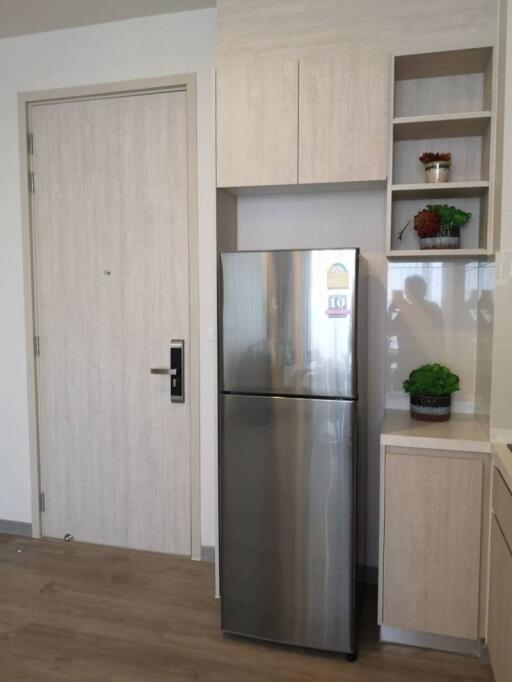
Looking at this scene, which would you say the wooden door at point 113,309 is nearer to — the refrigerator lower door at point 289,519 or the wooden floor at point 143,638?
the wooden floor at point 143,638

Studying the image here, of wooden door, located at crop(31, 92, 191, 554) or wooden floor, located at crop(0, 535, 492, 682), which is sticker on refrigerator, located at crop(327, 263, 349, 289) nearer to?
wooden door, located at crop(31, 92, 191, 554)

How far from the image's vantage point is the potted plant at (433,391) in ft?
7.77

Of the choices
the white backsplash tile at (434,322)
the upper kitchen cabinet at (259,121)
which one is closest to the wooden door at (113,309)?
the upper kitchen cabinet at (259,121)

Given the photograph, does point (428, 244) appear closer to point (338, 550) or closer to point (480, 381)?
point (480, 381)

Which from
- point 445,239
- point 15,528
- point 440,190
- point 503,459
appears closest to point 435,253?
point 445,239

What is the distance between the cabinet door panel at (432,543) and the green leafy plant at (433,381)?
373mm

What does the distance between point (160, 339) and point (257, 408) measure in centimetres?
99

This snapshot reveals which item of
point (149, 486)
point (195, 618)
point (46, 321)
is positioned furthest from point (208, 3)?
point (195, 618)

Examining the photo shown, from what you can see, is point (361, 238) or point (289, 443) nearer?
point (289, 443)

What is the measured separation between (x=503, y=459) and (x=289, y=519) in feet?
2.77

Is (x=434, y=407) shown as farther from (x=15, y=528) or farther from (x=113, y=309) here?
(x=15, y=528)

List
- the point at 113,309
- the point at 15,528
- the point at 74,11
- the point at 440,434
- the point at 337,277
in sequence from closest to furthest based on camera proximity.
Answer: the point at 337,277, the point at 440,434, the point at 74,11, the point at 113,309, the point at 15,528

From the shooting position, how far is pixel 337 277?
6.72 feet

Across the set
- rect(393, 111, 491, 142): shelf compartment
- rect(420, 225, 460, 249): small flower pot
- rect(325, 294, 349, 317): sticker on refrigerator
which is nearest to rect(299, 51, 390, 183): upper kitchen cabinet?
rect(393, 111, 491, 142): shelf compartment
